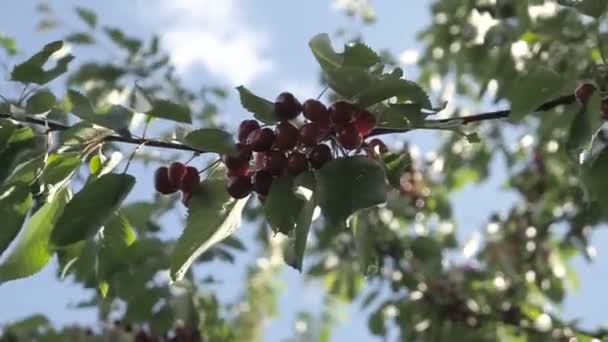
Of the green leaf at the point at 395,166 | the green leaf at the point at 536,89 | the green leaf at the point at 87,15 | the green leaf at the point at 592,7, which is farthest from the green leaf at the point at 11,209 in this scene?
the green leaf at the point at 87,15

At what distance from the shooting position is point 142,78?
484cm

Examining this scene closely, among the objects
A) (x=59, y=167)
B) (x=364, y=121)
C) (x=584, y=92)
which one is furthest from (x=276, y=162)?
(x=584, y=92)

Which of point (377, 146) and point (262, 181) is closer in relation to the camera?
point (262, 181)

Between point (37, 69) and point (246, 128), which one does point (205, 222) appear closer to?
point (246, 128)

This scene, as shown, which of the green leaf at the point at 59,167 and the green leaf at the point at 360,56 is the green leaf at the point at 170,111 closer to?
the green leaf at the point at 59,167

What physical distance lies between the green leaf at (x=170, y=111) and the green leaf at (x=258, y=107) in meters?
0.17

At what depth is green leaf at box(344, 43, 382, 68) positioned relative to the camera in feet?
5.16

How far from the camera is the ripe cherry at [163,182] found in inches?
66.6

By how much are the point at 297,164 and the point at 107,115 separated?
1.12ft

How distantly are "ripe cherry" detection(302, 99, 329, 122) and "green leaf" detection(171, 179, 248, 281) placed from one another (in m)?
0.19

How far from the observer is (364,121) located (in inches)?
61.1

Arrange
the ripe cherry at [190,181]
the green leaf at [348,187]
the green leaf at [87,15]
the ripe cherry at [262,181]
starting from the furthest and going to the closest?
the green leaf at [87,15] → the ripe cherry at [190,181] → the ripe cherry at [262,181] → the green leaf at [348,187]

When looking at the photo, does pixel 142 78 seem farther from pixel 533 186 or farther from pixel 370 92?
pixel 370 92

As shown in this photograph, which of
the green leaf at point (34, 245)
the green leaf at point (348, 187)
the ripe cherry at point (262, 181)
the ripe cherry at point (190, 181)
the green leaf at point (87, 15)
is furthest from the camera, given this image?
the green leaf at point (87, 15)
